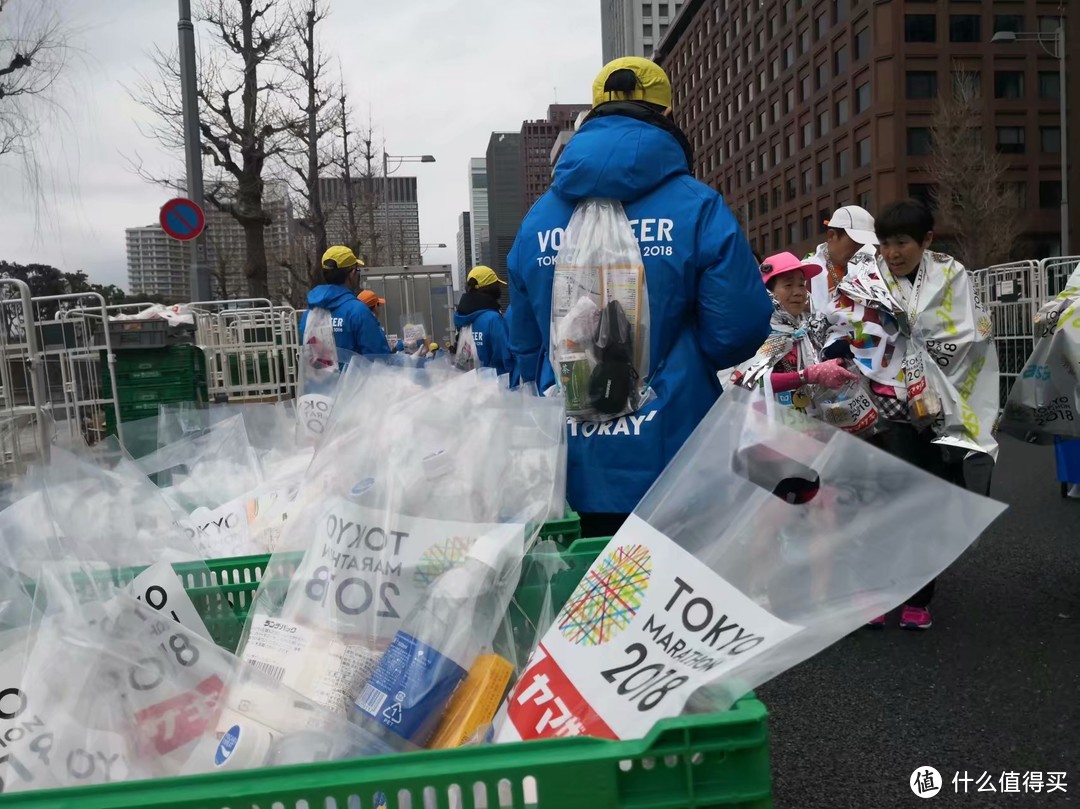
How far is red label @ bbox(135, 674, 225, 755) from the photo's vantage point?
1.18 meters

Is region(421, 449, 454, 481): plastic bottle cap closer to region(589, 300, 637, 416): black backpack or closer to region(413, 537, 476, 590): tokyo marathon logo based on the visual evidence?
region(413, 537, 476, 590): tokyo marathon logo

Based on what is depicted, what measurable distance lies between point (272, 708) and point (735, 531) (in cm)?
66

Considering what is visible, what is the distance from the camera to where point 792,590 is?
104 centimetres

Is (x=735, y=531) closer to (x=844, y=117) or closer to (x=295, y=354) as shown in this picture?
(x=295, y=354)

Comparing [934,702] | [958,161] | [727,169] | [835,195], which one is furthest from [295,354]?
[727,169]

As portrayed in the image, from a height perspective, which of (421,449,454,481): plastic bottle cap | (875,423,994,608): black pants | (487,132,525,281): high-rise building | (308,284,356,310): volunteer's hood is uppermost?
(487,132,525,281): high-rise building

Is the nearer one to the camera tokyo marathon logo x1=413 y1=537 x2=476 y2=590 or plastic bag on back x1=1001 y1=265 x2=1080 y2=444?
tokyo marathon logo x1=413 y1=537 x2=476 y2=590

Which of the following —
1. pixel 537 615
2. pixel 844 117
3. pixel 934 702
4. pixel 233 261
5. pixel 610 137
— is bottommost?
pixel 934 702

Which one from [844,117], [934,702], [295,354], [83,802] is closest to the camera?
[83,802]

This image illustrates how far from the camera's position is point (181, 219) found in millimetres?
10227

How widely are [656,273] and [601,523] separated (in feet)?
2.30

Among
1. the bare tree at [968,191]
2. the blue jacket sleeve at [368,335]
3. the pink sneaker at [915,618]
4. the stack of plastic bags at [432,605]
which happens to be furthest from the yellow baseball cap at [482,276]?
the bare tree at [968,191]

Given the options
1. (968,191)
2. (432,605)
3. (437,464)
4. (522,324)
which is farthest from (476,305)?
(968,191)

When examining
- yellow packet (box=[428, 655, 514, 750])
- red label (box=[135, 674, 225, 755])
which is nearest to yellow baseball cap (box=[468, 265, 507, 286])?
yellow packet (box=[428, 655, 514, 750])
